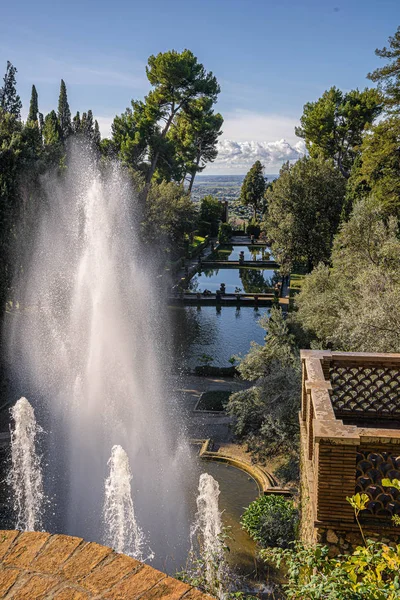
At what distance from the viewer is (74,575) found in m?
2.26

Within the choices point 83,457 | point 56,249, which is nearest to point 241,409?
point 83,457

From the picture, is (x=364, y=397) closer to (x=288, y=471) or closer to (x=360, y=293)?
(x=288, y=471)

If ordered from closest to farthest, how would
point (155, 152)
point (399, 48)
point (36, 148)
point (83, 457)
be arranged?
point (83, 457)
point (36, 148)
point (399, 48)
point (155, 152)

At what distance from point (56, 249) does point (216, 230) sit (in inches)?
1332

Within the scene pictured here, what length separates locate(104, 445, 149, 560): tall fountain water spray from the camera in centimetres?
882

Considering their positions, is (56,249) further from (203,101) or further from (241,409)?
(203,101)

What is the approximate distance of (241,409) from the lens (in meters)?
12.9

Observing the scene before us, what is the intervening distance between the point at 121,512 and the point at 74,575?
7.97 metres

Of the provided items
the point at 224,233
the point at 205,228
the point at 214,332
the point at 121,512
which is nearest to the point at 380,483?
the point at 121,512

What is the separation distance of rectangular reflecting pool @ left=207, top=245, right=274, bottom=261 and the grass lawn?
2698 centimetres

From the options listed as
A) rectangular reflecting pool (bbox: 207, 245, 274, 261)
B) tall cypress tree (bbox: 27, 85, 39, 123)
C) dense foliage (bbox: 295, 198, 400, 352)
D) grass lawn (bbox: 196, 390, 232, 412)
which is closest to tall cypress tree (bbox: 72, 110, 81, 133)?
tall cypress tree (bbox: 27, 85, 39, 123)

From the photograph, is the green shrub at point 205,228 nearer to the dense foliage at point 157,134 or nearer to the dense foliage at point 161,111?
the dense foliage at point 157,134

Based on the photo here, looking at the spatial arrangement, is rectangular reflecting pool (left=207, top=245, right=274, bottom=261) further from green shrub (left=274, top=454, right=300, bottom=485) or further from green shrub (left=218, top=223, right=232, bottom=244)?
green shrub (left=274, top=454, right=300, bottom=485)

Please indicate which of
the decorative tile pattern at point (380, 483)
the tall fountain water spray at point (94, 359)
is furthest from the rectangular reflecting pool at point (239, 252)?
the decorative tile pattern at point (380, 483)
